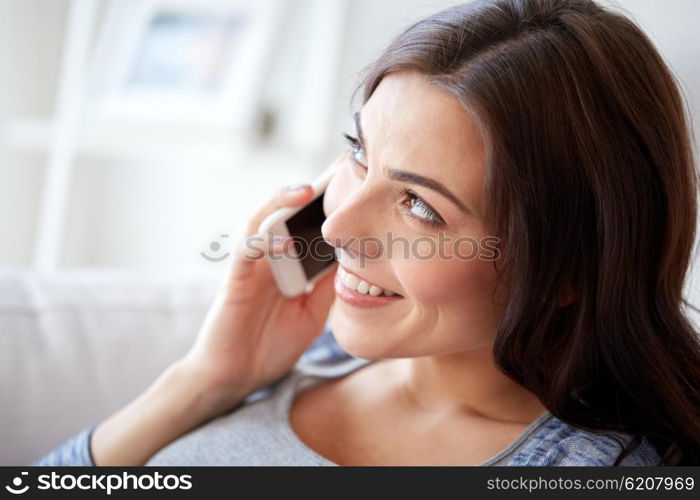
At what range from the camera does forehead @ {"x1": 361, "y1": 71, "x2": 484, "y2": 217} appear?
0.94 metres

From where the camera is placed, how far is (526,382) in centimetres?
108

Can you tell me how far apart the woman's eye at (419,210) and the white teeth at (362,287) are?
0.13 m

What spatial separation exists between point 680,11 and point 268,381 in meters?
0.90

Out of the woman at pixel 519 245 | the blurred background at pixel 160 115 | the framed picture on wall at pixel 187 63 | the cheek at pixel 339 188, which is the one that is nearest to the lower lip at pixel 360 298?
the woman at pixel 519 245

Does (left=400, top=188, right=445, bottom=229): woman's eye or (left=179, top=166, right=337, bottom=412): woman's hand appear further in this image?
(left=179, top=166, right=337, bottom=412): woman's hand

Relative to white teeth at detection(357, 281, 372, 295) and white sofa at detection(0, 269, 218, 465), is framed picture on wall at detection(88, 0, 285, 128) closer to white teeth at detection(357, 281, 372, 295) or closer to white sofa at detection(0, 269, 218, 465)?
white sofa at detection(0, 269, 218, 465)

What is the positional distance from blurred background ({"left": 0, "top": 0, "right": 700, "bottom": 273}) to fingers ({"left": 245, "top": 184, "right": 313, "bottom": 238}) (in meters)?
1.09

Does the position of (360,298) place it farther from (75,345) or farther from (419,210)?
(75,345)

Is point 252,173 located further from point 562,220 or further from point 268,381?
point 562,220

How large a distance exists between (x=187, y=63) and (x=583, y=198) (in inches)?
83.0

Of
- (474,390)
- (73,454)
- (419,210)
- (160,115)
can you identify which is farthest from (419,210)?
(160,115)

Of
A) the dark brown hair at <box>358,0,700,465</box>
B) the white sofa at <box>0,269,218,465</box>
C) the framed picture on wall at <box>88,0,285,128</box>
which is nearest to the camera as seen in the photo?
the dark brown hair at <box>358,0,700,465</box>

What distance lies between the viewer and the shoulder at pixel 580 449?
3.35 ft

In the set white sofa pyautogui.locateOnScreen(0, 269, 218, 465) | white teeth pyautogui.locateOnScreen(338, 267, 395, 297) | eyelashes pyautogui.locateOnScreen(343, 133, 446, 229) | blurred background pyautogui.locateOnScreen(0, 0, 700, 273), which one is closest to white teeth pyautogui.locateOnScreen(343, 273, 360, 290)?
white teeth pyautogui.locateOnScreen(338, 267, 395, 297)
